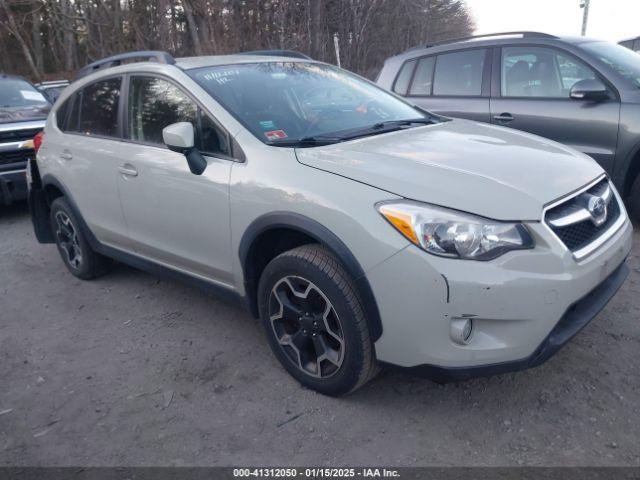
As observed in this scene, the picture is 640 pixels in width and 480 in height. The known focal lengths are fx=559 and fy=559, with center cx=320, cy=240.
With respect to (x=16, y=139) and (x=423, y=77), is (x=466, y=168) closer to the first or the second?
(x=423, y=77)

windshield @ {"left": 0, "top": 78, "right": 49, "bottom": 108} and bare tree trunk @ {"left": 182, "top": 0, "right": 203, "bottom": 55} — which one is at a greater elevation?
bare tree trunk @ {"left": 182, "top": 0, "right": 203, "bottom": 55}

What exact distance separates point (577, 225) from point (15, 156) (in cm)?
659

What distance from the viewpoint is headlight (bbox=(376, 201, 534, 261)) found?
7.59 ft

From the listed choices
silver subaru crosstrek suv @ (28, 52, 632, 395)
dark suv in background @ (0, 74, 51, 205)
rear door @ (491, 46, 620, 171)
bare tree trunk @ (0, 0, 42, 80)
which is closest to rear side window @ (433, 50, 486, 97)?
rear door @ (491, 46, 620, 171)

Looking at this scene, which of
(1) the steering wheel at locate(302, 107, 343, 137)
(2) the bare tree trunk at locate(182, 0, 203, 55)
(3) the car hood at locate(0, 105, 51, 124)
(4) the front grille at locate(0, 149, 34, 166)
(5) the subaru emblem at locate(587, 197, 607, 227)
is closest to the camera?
(5) the subaru emblem at locate(587, 197, 607, 227)

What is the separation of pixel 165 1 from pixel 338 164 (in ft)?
45.3

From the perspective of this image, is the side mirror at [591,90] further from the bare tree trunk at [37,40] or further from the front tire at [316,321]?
the bare tree trunk at [37,40]

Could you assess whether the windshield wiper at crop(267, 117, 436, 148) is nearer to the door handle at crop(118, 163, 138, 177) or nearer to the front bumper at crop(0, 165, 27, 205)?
the door handle at crop(118, 163, 138, 177)

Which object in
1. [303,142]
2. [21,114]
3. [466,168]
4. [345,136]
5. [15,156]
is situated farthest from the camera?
[21,114]

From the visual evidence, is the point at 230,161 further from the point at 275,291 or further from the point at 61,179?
the point at 61,179

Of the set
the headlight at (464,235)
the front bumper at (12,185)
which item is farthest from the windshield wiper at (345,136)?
the front bumper at (12,185)

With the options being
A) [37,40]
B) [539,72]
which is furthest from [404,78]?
[37,40]

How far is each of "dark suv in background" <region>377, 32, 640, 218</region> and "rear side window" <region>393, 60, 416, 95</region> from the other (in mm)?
75

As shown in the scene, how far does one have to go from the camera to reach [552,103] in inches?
201
